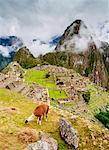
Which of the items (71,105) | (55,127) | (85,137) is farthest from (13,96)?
(71,105)

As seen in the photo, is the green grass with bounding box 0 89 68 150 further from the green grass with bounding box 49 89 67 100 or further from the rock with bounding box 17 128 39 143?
the green grass with bounding box 49 89 67 100

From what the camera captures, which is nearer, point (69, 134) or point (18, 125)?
point (69, 134)

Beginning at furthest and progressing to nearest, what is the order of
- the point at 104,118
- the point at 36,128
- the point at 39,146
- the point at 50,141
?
the point at 104,118, the point at 36,128, the point at 50,141, the point at 39,146

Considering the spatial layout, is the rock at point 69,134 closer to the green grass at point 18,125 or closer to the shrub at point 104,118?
the green grass at point 18,125

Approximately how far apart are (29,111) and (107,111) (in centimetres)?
15316

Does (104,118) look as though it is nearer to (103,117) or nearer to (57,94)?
(103,117)

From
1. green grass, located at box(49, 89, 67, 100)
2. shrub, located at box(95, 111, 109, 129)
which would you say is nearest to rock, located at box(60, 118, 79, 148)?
shrub, located at box(95, 111, 109, 129)

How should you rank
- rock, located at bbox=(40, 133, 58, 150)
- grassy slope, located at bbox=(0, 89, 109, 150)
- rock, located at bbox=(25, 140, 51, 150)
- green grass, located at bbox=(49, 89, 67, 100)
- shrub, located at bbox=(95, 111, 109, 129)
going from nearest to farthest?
rock, located at bbox=(25, 140, 51, 150) → rock, located at bbox=(40, 133, 58, 150) → grassy slope, located at bbox=(0, 89, 109, 150) → shrub, located at bbox=(95, 111, 109, 129) → green grass, located at bbox=(49, 89, 67, 100)

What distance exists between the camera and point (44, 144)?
25484 mm

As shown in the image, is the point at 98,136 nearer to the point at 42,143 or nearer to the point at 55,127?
the point at 55,127

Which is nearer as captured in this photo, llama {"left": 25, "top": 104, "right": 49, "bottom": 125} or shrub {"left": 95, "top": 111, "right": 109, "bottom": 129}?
llama {"left": 25, "top": 104, "right": 49, "bottom": 125}

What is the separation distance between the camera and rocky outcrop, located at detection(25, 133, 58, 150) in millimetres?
24581

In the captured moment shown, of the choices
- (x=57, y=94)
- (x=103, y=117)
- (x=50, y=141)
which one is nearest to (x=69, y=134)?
(x=50, y=141)

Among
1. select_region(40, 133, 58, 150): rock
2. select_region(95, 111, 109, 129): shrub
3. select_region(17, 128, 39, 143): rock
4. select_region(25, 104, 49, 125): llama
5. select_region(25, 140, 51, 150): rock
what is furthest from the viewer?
select_region(95, 111, 109, 129): shrub
